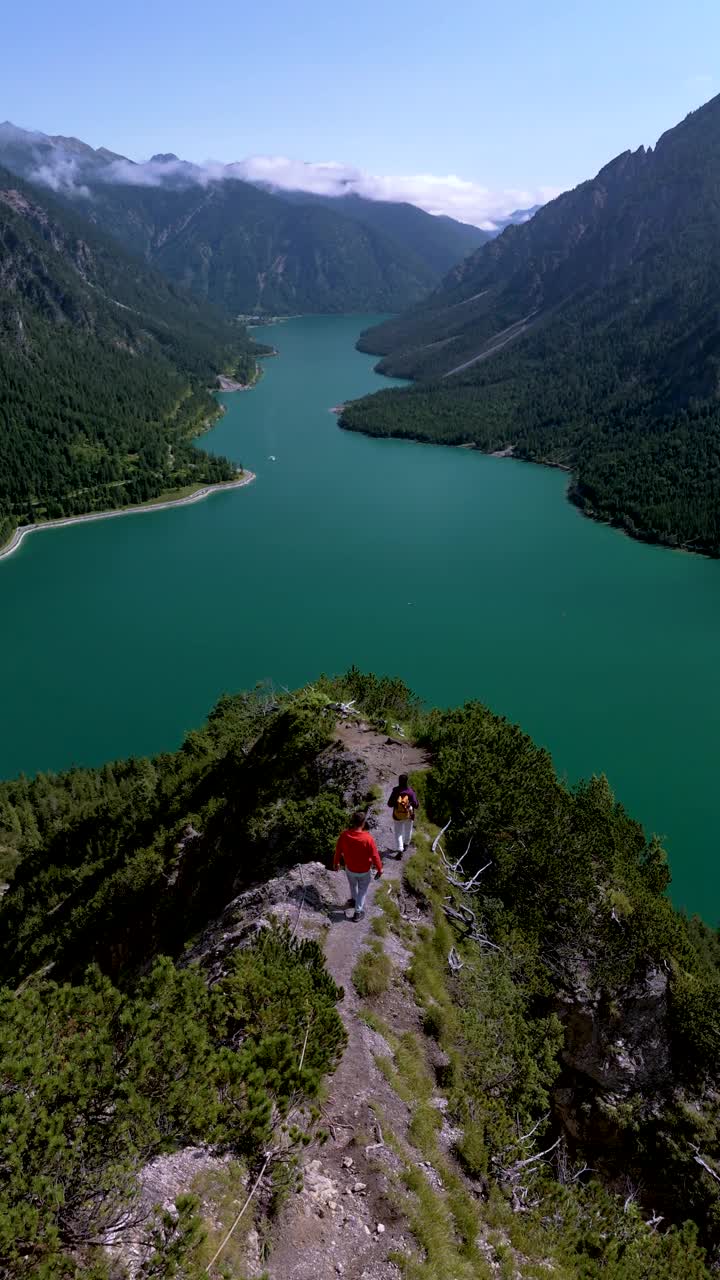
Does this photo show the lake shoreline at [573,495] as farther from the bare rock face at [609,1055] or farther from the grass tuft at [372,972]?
the grass tuft at [372,972]

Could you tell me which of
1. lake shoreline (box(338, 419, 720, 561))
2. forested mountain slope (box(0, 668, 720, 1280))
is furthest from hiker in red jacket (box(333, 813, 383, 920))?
lake shoreline (box(338, 419, 720, 561))

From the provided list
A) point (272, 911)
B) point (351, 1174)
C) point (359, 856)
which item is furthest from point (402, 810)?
point (351, 1174)

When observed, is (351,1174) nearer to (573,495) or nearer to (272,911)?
(272,911)

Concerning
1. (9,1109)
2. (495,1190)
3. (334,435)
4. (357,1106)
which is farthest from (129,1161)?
(334,435)

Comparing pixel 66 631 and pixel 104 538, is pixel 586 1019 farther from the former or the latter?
pixel 104 538

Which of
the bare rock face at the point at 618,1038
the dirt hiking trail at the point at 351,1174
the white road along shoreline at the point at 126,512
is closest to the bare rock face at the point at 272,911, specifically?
the dirt hiking trail at the point at 351,1174

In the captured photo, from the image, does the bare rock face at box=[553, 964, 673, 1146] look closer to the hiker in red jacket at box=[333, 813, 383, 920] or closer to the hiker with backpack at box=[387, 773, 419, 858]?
the hiker with backpack at box=[387, 773, 419, 858]
